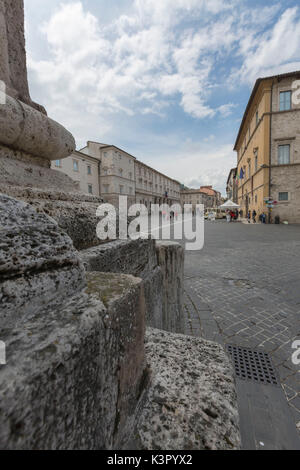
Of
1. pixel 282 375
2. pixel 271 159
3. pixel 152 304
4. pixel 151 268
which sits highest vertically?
pixel 271 159

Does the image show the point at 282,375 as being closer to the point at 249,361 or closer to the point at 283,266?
the point at 249,361

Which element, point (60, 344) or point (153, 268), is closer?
point (60, 344)

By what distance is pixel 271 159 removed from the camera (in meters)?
18.5

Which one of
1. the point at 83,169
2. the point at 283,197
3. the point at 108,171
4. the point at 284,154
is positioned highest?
the point at 108,171

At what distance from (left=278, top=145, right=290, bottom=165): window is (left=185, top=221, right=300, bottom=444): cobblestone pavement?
15566 mm

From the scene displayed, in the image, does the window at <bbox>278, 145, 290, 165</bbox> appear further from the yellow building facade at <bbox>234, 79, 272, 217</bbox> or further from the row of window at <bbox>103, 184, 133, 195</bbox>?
the row of window at <bbox>103, 184, 133, 195</bbox>

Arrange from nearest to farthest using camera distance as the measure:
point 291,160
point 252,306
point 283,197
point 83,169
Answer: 1. point 252,306
2. point 291,160
3. point 283,197
4. point 83,169

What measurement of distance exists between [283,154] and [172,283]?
20.6 metres

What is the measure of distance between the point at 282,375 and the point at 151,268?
159cm

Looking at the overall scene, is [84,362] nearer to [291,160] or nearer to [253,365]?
[253,365]

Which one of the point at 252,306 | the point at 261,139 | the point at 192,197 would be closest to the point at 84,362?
the point at 252,306

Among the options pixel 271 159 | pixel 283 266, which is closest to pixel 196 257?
pixel 283 266

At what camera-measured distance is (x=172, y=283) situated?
2588 mm

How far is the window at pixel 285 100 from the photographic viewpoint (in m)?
17.5
